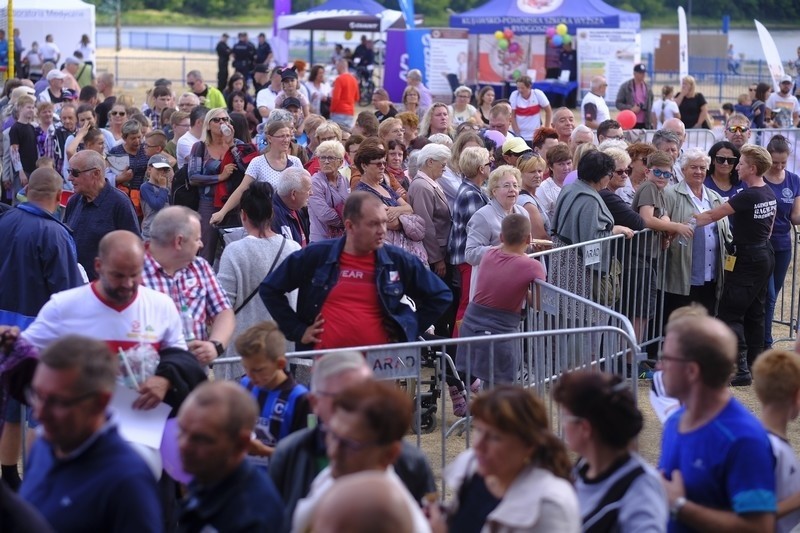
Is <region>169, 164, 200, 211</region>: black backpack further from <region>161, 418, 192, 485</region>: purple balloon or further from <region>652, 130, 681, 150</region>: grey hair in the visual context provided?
<region>161, 418, 192, 485</region>: purple balloon

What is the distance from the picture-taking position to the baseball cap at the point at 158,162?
9.63 metres

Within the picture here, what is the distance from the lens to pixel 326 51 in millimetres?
49500

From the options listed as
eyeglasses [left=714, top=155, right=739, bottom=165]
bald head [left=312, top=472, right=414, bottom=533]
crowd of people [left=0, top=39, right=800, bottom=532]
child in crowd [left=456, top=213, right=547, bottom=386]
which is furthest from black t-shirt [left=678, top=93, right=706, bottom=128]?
bald head [left=312, top=472, right=414, bottom=533]

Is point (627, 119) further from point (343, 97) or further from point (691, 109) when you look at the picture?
point (343, 97)

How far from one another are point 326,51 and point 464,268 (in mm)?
42072

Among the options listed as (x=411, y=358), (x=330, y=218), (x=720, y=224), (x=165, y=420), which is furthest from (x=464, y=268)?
(x=165, y=420)

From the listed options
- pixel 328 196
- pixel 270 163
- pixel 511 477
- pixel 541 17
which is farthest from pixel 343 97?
pixel 511 477

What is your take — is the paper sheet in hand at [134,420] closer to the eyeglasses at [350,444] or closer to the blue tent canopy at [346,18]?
the eyeglasses at [350,444]

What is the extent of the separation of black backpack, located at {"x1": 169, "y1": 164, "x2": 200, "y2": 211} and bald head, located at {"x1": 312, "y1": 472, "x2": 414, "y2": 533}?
721 centimetres

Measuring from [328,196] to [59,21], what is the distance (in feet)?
82.7

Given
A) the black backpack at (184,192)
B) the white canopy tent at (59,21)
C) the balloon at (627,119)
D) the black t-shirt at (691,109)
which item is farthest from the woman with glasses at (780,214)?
the white canopy tent at (59,21)

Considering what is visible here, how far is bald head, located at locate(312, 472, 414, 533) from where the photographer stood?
2477mm

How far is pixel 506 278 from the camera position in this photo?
704 cm

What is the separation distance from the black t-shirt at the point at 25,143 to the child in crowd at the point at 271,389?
8302 millimetres
